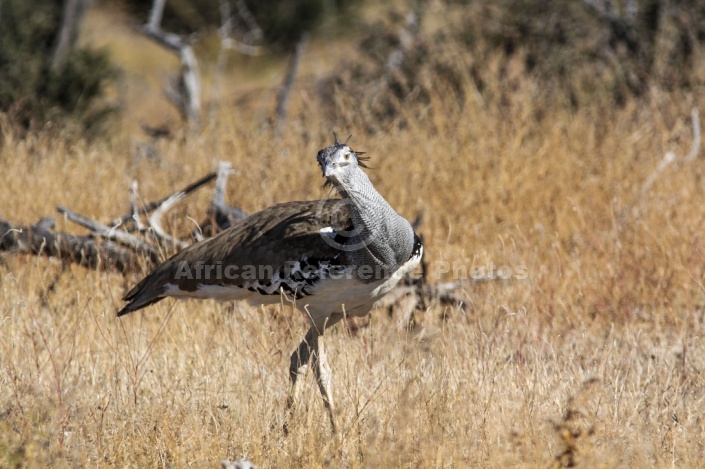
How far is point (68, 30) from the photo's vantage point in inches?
365

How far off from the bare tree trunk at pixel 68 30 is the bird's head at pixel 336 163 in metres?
6.68

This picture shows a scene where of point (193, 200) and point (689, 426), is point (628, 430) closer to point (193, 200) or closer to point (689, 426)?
point (689, 426)

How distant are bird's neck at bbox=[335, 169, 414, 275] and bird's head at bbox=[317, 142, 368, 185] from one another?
0.21 feet

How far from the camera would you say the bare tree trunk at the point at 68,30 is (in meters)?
9.21

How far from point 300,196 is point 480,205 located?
1200 mm

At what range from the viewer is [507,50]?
9.23 m

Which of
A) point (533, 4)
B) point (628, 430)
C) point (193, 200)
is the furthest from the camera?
point (533, 4)

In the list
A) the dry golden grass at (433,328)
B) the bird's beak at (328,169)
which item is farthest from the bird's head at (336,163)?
the dry golden grass at (433,328)

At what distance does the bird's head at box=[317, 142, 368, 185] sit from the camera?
3.27 m

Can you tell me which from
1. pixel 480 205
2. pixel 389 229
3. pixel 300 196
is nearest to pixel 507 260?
pixel 480 205

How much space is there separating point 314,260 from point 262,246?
0.34 meters

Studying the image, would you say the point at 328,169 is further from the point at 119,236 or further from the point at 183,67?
the point at 183,67

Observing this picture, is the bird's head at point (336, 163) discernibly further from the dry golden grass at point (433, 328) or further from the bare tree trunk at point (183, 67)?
the bare tree trunk at point (183, 67)

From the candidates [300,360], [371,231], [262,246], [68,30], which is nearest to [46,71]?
[68,30]
